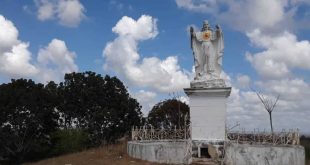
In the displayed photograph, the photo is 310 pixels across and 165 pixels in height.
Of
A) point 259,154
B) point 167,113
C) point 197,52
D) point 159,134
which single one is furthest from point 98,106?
point 259,154

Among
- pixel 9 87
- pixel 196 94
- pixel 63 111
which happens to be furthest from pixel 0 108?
pixel 196 94

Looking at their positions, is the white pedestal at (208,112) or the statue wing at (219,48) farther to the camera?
the statue wing at (219,48)

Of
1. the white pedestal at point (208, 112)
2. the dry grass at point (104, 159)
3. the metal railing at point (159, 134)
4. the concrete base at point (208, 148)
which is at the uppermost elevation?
the white pedestal at point (208, 112)

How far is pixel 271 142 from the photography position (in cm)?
2236

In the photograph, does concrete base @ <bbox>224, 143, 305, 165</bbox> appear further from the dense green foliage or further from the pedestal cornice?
the dense green foliage

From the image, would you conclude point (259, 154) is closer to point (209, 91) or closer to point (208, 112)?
point (208, 112)

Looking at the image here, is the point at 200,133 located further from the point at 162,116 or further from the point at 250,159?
the point at 162,116

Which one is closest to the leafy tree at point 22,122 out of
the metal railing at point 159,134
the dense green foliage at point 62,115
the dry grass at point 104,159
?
the dense green foliage at point 62,115

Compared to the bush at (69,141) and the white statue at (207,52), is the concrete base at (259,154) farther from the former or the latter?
the bush at (69,141)

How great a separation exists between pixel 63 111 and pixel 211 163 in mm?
27990

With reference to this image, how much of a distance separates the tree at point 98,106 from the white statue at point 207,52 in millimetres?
24608

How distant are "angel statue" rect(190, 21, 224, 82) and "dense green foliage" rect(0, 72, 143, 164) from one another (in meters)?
19.8

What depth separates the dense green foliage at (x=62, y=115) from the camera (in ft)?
134

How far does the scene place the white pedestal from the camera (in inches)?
827
